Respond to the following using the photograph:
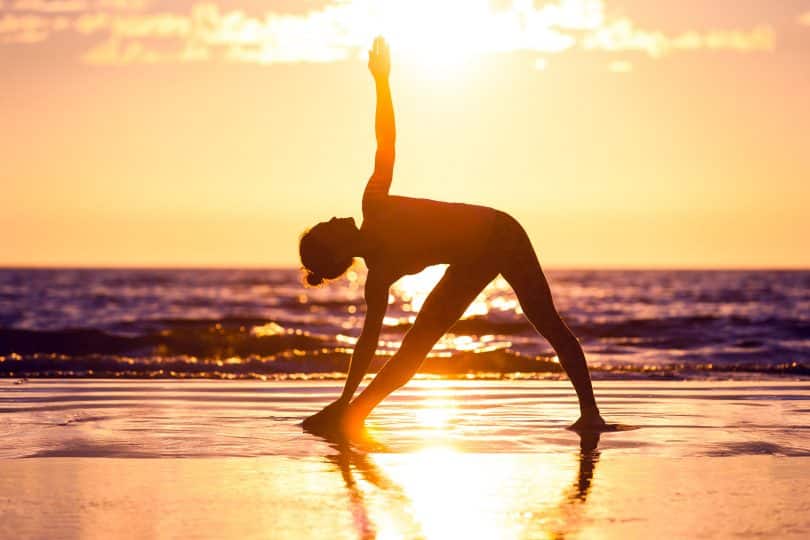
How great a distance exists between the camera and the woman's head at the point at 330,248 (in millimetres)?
7035

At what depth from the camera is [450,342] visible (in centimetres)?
2578

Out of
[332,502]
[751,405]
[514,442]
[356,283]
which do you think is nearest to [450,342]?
[751,405]

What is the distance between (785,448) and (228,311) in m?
37.0

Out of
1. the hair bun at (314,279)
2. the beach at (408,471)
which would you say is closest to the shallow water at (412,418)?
the beach at (408,471)

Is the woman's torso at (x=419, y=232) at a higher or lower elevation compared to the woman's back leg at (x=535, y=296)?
higher

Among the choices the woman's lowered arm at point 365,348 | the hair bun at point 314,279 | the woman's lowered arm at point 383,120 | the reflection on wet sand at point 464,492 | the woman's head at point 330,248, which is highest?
the woman's lowered arm at point 383,120

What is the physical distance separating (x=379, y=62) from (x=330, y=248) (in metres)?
1.12

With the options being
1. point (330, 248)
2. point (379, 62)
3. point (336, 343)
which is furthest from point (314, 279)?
point (336, 343)

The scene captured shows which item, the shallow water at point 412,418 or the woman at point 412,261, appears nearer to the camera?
the shallow water at point 412,418

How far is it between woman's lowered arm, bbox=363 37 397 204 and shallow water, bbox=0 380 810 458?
1.56 metres

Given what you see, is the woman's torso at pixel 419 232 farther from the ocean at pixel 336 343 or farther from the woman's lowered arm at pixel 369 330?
the ocean at pixel 336 343

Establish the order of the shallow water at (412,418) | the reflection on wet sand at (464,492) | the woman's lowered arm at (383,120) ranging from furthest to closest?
the woman's lowered arm at (383,120) → the shallow water at (412,418) → the reflection on wet sand at (464,492)

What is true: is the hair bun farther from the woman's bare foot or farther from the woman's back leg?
the woman's bare foot

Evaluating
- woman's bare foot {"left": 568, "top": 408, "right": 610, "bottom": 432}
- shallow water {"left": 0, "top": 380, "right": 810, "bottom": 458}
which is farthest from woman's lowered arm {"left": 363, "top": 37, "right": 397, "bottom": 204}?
woman's bare foot {"left": 568, "top": 408, "right": 610, "bottom": 432}
